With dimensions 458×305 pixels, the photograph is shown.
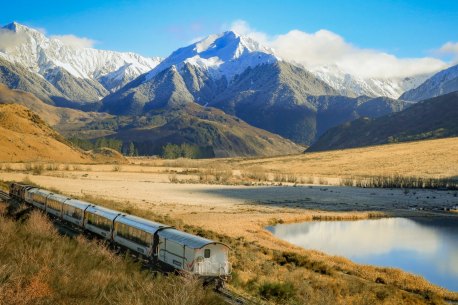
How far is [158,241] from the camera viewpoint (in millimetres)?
26469

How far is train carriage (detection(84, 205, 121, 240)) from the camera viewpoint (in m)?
32.0

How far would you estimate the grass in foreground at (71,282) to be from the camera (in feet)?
48.6

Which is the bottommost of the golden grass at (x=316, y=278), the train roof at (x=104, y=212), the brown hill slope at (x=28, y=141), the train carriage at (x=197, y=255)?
the golden grass at (x=316, y=278)

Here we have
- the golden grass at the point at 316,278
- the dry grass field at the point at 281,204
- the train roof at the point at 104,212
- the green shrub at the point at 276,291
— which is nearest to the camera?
Result: the green shrub at the point at 276,291

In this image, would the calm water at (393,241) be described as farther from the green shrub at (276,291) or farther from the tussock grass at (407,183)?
the tussock grass at (407,183)

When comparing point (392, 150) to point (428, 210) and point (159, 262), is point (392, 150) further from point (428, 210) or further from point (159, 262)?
point (159, 262)

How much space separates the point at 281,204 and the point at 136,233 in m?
53.2

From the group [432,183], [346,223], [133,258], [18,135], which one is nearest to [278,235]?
[346,223]

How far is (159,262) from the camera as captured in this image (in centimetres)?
2616

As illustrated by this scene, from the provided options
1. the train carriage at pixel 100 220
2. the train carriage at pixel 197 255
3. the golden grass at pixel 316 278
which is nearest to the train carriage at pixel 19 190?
the golden grass at pixel 316 278

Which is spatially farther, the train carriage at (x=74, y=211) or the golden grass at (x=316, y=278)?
the train carriage at (x=74, y=211)

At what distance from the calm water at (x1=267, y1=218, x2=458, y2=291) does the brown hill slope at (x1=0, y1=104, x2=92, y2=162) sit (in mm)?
86477

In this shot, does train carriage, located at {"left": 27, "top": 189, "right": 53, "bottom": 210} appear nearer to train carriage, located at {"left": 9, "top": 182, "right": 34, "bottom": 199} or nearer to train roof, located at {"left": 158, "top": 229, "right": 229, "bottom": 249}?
train carriage, located at {"left": 9, "top": 182, "right": 34, "bottom": 199}

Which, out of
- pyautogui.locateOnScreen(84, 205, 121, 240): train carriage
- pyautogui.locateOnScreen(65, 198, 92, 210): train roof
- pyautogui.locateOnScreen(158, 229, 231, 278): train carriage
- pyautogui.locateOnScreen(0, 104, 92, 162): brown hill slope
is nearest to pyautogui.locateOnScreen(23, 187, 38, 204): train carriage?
pyautogui.locateOnScreen(65, 198, 92, 210): train roof
